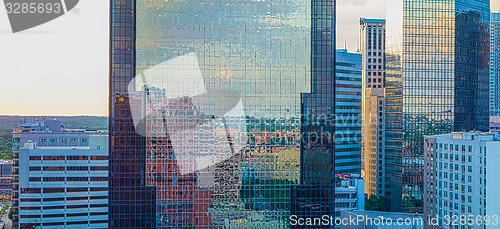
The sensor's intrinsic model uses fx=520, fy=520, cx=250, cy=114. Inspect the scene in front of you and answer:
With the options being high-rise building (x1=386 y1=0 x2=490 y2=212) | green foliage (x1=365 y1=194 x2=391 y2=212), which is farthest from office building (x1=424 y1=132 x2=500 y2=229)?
green foliage (x1=365 y1=194 x2=391 y2=212)

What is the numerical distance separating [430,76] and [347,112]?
73.4 feet

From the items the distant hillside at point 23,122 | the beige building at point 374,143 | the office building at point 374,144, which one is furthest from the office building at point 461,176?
the distant hillside at point 23,122

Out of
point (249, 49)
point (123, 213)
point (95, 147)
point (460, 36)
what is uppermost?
point (460, 36)

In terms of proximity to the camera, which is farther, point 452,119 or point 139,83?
point 452,119

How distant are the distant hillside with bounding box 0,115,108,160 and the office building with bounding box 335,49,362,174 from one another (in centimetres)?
5687

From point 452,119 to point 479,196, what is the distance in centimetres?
4887

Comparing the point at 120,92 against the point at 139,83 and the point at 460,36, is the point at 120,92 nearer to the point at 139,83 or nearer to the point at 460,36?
the point at 139,83

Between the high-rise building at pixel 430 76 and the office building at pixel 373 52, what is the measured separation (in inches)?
1565

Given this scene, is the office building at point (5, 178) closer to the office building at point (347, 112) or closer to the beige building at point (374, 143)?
the office building at point (347, 112)

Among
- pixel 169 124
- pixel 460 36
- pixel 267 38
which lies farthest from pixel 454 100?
pixel 169 124

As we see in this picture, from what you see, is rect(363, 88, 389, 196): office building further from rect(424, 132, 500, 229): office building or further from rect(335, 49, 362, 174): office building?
rect(424, 132, 500, 229): office building

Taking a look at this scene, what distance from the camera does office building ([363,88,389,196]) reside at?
136625mm

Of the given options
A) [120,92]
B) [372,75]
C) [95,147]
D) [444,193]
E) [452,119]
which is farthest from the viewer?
[372,75]

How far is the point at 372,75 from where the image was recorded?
526 ft
